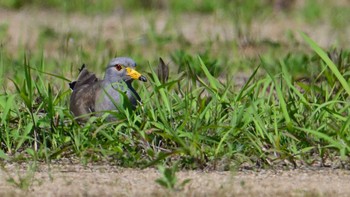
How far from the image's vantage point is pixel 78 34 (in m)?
8.77

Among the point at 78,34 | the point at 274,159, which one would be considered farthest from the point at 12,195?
the point at 78,34

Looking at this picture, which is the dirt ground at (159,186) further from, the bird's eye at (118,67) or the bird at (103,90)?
the bird's eye at (118,67)

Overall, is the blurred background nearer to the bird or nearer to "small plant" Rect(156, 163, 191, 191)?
the bird

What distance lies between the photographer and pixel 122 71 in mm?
6109

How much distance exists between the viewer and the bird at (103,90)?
5625mm

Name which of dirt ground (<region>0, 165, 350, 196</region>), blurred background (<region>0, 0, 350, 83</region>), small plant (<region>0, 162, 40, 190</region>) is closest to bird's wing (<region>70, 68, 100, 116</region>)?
blurred background (<region>0, 0, 350, 83</region>)

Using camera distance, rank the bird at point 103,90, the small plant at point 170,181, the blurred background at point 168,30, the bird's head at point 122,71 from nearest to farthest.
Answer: the small plant at point 170,181 → the bird at point 103,90 → the bird's head at point 122,71 → the blurred background at point 168,30

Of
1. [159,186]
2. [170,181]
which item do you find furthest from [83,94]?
[170,181]

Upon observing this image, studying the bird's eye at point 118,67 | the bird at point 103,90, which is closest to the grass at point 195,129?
the bird at point 103,90

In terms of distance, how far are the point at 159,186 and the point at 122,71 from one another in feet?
6.30

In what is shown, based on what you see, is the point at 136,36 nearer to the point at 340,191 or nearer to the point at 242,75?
the point at 242,75

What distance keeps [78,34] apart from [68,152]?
3.91 m

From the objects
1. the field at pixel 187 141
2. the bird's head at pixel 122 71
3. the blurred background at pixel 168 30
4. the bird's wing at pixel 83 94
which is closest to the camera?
the field at pixel 187 141

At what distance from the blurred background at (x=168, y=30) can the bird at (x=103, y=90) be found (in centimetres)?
46
